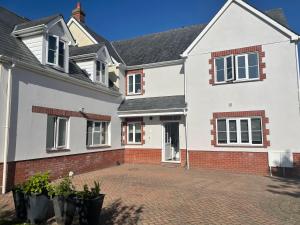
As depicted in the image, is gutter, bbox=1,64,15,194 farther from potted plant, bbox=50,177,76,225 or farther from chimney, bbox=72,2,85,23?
chimney, bbox=72,2,85,23

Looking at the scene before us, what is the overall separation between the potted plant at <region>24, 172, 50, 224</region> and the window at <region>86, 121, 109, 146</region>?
7441mm

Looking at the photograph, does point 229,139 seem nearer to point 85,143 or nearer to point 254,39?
point 254,39

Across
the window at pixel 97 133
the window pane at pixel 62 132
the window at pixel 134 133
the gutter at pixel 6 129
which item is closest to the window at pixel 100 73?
the window at pixel 97 133

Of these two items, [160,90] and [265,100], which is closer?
[265,100]

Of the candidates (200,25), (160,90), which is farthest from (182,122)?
(200,25)

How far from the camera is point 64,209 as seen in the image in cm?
599

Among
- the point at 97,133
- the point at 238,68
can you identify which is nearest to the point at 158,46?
the point at 238,68

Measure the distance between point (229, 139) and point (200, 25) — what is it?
1050 cm

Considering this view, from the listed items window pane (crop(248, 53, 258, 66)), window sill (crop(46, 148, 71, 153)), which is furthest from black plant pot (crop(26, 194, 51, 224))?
window pane (crop(248, 53, 258, 66))

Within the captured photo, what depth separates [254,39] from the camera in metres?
13.7

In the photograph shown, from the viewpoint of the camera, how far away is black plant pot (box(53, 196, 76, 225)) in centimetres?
596

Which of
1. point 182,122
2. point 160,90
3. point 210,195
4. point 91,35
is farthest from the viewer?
point 91,35

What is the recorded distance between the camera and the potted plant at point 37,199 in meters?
6.14

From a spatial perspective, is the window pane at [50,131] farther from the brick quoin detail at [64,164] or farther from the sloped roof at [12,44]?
the sloped roof at [12,44]
